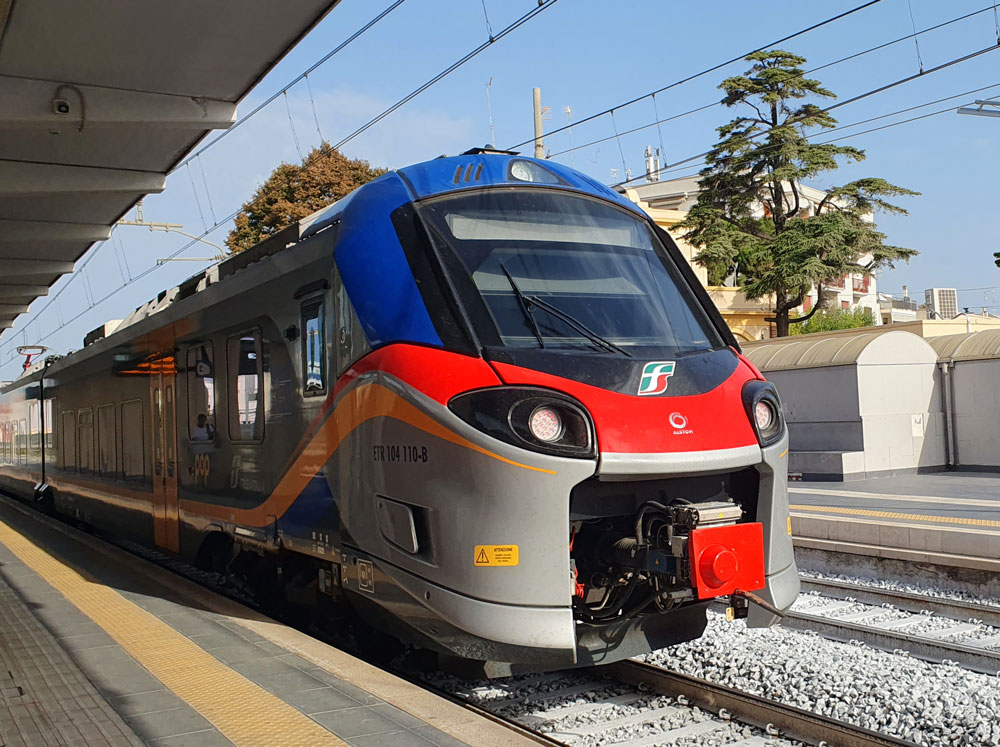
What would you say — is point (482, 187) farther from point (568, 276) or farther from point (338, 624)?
point (338, 624)

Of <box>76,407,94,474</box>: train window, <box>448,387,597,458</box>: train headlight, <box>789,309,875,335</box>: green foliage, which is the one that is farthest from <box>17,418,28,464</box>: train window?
<box>789,309,875,335</box>: green foliage

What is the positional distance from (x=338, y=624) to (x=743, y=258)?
3740cm

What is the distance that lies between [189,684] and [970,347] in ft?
60.3

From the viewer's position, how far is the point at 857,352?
1931cm

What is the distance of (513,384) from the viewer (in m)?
5.16

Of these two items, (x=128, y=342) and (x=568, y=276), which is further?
(x=128, y=342)

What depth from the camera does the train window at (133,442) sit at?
1105cm

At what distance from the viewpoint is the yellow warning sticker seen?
506 cm

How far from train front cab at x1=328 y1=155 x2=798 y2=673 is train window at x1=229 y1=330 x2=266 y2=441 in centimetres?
159

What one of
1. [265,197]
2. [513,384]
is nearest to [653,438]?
[513,384]

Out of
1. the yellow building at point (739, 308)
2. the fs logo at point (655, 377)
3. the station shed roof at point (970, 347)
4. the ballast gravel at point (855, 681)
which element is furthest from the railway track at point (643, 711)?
the yellow building at point (739, 308)

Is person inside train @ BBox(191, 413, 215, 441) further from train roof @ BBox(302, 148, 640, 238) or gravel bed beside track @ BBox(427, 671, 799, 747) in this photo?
gravel bed beside track @ BBox(427, 671, 799, 747)

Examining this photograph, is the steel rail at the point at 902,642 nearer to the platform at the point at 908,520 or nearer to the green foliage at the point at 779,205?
the platform at the point at 908,520

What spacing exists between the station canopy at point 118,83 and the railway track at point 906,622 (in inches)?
278
